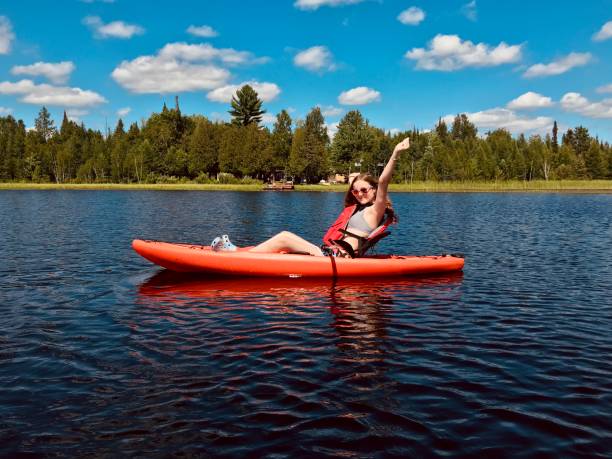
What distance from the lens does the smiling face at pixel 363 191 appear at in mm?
10203

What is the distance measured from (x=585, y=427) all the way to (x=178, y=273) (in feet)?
30.6

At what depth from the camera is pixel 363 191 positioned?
10.3 meters

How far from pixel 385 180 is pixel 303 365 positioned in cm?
391

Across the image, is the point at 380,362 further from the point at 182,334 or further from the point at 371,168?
the point at 371,168

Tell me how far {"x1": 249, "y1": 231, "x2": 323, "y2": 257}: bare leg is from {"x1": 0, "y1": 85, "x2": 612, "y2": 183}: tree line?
72303 millimetres

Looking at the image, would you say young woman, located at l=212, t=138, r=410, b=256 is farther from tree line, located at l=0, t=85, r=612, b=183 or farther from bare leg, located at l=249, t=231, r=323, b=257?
tree line, located at l=0, t=85, r=612, b=183

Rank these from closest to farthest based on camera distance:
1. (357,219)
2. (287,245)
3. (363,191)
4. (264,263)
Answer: (363,191), (357,219), (264,263), (287,245)

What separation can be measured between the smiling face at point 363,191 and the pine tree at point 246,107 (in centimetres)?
9125

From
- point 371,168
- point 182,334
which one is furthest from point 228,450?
→ point 371,168

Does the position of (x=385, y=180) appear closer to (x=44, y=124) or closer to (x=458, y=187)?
(x=458, y=187)

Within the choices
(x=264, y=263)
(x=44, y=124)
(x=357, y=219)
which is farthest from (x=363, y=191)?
(x=44, y=124)

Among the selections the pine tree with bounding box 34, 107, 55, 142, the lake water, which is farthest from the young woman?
the pine tree with bounding box 34, 107, 55, 142

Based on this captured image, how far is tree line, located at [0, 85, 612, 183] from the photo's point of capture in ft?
281

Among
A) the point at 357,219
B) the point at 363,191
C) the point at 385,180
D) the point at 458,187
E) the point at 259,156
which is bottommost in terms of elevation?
the point at 357,219
